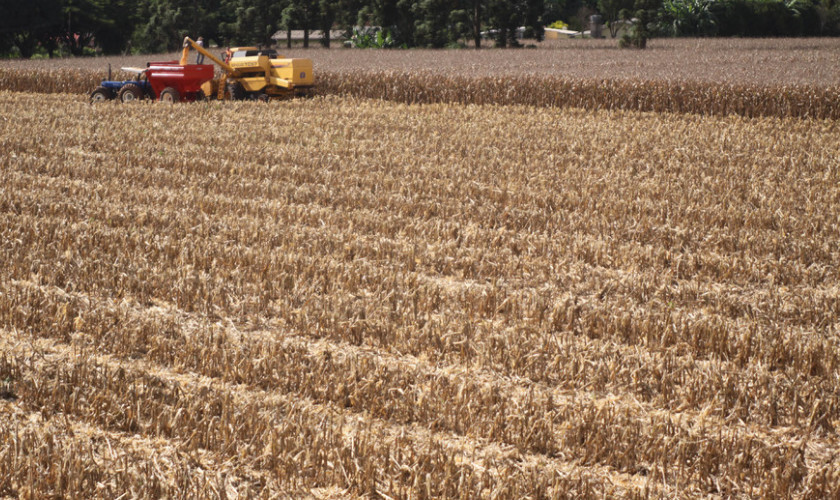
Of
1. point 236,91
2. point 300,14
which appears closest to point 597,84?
point 236,91

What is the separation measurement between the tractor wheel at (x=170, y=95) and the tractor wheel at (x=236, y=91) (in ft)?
3.95

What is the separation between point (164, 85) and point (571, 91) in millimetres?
9477

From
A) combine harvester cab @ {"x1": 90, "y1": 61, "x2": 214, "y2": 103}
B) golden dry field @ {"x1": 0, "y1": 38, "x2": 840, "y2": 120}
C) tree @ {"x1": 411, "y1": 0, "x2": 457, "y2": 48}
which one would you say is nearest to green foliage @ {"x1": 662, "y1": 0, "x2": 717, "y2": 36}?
tree @ {"x1": 411, "y1": 0, "x2": 457, "y2": 48}

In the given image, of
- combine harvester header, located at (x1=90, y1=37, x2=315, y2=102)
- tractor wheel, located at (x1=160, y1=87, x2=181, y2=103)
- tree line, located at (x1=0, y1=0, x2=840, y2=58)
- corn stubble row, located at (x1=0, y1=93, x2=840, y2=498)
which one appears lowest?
corn stubble row, located at (x1=0, y1=93, x2=840, y2=498)

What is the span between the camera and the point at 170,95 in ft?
61.5

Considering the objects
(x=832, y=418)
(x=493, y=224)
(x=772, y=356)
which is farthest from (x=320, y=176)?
(x=832, y=418)

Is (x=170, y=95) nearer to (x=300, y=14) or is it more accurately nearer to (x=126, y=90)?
(x=126, y=90)

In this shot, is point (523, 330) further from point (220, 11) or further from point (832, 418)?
point (220, 11)

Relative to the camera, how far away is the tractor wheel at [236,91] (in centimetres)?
1950

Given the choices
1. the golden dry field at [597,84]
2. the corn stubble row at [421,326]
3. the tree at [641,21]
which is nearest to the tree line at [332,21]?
the tree at [641,21]

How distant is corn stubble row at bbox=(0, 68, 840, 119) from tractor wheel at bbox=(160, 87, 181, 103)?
455 cm

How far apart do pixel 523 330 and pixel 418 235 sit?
289cm

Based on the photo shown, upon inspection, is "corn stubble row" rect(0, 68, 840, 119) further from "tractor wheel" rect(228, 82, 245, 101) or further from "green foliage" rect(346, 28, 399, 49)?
"green foliage" rect(346, 28, 399, 49)

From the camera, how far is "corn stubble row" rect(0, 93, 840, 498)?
12.8 ft
